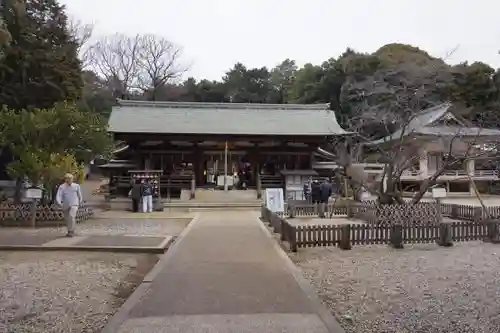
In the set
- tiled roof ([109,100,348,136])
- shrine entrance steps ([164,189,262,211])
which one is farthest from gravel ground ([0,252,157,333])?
tiled roof ([109,100,348,136])

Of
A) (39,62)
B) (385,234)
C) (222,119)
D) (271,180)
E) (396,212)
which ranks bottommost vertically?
(385,234)

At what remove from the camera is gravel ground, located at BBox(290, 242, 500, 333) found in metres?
4.97

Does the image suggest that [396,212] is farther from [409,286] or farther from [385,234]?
[409,286]

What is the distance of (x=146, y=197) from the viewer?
22047 mm

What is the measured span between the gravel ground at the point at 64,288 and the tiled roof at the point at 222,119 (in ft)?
64.7

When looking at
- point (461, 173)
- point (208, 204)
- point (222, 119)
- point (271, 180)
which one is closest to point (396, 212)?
point (208, 204)

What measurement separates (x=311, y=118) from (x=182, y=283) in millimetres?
26548

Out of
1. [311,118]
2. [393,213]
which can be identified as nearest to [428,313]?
[393,213]

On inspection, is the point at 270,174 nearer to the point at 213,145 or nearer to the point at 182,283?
the point at 213,145

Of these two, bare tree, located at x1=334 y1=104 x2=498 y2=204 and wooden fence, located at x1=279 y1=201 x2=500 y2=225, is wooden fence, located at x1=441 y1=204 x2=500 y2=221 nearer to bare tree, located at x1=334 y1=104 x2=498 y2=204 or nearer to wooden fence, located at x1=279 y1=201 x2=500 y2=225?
wooden fence, located at x1=279 y1=201 x2=500 y2=225

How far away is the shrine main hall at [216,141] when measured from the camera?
94.6 feet

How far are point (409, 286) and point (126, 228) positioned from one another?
10185 millimetres

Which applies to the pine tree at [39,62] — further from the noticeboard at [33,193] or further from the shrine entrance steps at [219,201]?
the noticeboard at [33,193]

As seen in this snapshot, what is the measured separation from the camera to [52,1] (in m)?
30.1
